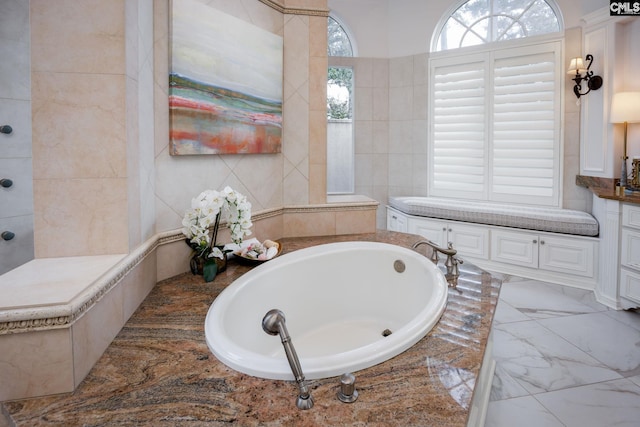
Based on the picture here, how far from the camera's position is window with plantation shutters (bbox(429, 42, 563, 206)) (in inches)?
149

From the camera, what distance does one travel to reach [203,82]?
6.84 ft

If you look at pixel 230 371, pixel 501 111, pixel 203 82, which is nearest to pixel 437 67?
pixel 501 111

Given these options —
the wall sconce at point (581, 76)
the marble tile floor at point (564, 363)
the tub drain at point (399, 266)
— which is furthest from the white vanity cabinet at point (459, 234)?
the tub drain at point (399, 266)

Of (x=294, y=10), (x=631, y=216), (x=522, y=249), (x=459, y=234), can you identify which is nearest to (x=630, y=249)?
(x=631, y=216)

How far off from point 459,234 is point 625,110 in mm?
1643

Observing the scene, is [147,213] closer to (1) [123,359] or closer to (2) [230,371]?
(1) [123,359]

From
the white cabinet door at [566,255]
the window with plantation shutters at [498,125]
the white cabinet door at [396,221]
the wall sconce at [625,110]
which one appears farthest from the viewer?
the white cabinet door at [396,221]

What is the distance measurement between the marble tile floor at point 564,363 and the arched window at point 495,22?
253 centimetres

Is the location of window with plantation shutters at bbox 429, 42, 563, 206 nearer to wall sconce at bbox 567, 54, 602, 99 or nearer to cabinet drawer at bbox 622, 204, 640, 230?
wall sconce at bbox 567, 54, 602, 99

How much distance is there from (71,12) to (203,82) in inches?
29.0

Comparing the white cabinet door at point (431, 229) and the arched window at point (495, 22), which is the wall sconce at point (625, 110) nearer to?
the arched window at point (495, 22)

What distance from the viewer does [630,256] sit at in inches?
113

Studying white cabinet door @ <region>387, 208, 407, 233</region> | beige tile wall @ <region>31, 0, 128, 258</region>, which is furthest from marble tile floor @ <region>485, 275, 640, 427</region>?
beige tile wall @ <region>31, 0, 128, 258</region>

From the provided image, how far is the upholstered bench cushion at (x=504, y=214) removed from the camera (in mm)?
3334
